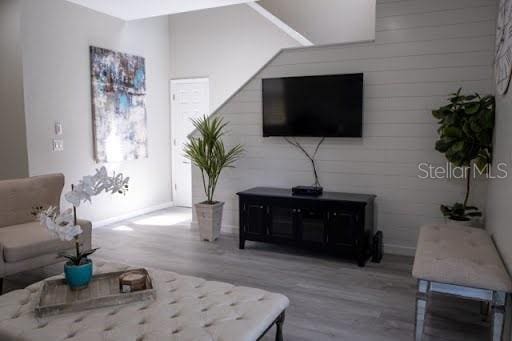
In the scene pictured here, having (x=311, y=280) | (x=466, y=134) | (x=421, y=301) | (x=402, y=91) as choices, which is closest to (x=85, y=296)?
(x=421, y=301)

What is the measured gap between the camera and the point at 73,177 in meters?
5.11

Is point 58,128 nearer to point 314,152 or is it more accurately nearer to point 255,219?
point 255,219

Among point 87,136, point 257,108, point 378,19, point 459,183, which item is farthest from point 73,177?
point 459,183

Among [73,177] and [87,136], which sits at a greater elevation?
[87,136]

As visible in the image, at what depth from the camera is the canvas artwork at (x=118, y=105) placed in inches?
210

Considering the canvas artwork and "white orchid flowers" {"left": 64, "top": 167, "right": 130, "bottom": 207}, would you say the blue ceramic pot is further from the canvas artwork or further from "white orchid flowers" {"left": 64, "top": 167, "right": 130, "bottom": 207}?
the canvas artwork

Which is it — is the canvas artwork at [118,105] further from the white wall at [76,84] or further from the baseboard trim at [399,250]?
the baseboard trim at [399,250]

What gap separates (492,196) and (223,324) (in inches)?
98.7

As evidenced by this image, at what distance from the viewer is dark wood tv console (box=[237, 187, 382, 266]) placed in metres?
3.87

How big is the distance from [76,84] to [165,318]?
4.08 meters

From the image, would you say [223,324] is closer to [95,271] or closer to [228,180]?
[95,271]

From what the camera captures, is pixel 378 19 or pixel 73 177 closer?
pixel 378 19

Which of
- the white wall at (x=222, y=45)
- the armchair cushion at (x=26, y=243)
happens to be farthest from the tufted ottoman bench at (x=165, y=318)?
the white wall at (x=222, y=45)

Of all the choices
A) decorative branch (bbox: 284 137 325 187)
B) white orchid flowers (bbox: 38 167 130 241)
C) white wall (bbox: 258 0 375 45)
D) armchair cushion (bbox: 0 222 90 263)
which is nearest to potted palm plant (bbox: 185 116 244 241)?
decorative branch (bbox: 284 137 325 187)
